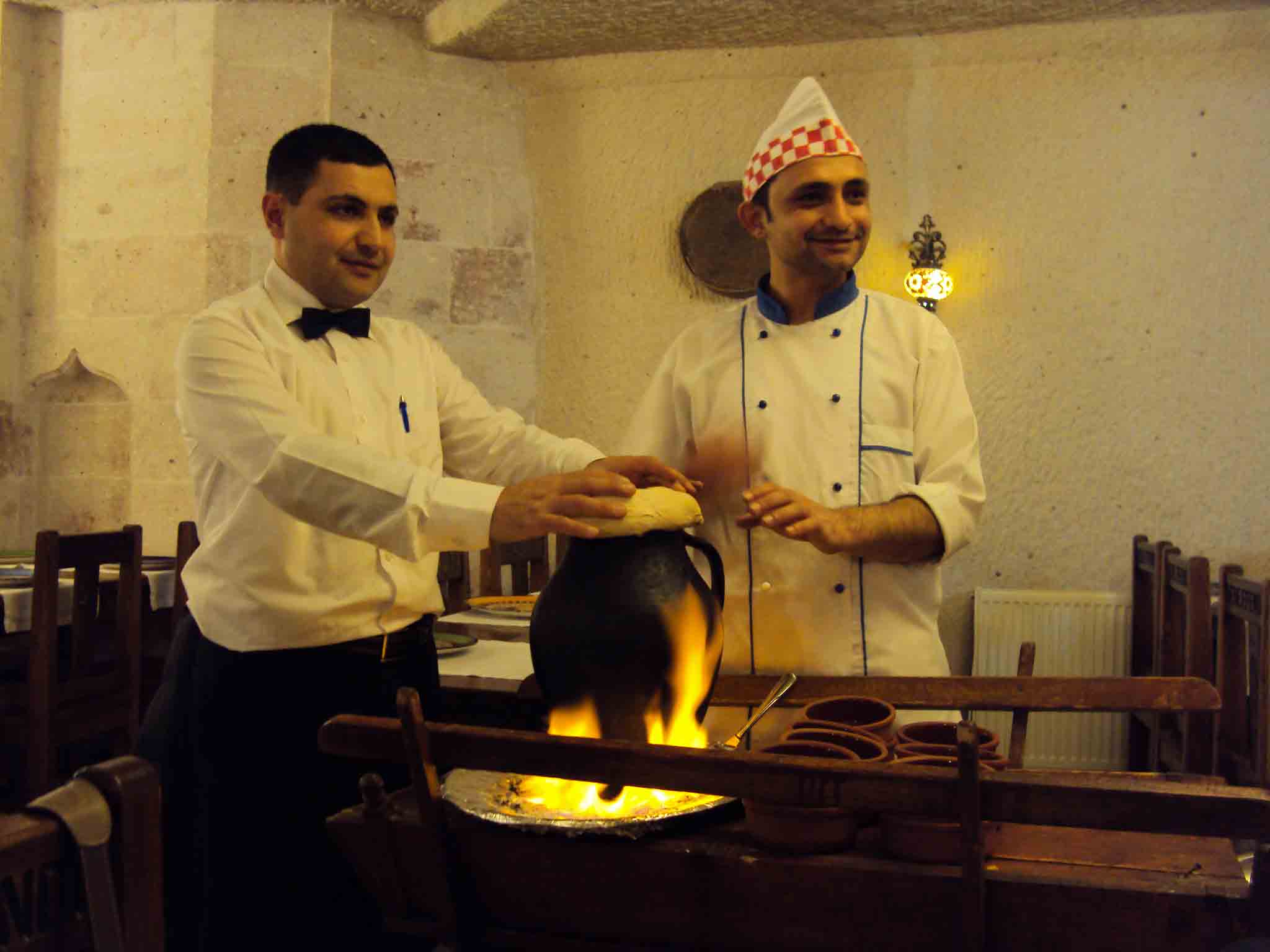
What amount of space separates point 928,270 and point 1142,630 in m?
1.55

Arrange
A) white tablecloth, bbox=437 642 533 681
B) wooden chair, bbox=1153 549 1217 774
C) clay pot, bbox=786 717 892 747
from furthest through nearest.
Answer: wooden chair, bbox=1153 549 1217 774 → white tablecloth, bbox=437 642 533 681 → clay pot, bbox=786 717 892 747

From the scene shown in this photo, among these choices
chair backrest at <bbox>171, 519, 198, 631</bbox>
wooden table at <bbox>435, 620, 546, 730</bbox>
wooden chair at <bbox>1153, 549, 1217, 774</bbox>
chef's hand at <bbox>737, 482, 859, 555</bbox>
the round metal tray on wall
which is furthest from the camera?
the round metal tray on wall

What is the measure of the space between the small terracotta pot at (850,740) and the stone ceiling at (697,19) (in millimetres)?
3482

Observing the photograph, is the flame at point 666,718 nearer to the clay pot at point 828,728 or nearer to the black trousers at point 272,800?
the clay pot at point 828,728

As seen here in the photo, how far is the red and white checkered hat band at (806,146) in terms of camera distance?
76.4 inches

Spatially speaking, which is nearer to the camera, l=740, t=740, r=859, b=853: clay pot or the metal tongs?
l=740, t=740, r=859, b=853: clay pot

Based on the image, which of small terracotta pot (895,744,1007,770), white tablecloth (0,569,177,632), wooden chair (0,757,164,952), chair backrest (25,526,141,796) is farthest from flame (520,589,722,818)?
white tablecloth (0,569,177,632)

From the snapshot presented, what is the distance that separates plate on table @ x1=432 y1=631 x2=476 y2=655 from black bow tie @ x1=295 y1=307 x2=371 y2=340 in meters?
0.86

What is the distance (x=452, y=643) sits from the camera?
274cm

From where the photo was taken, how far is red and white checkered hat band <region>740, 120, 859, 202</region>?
1941 millimetres

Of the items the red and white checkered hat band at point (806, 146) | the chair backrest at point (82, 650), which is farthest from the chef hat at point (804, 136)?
the chair backrest at point (82, 650)

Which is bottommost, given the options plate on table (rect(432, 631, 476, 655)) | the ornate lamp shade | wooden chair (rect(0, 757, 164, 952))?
plate on table (rect(432, 631, 476, 655))

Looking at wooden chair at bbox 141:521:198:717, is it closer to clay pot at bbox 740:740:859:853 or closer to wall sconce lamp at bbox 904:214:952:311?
wall sconce lamp at bbox 904:214:952:311

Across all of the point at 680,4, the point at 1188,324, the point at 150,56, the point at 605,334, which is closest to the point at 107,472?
the point at 150,56
